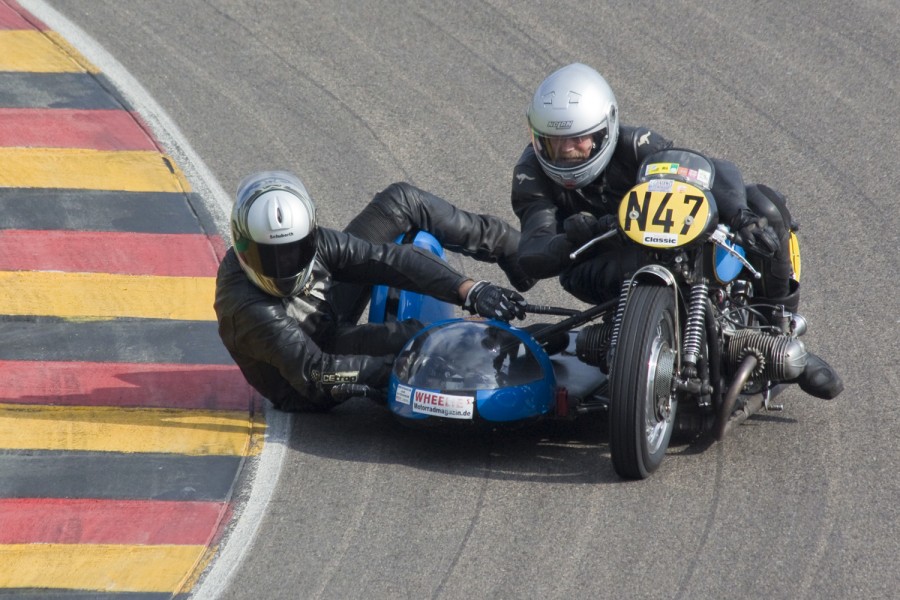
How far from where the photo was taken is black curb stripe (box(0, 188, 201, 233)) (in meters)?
9.28

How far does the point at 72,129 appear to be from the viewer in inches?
412

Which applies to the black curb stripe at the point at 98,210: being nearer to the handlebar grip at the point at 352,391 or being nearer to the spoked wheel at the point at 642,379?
the handlebar grip at the point at 352,391

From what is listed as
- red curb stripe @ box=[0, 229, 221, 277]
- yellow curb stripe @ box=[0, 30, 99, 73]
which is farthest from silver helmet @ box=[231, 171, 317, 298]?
yellow curb stripe @ box=[0, 30, 99, 73]

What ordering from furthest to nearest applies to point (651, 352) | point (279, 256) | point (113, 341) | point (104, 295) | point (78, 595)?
point (104, 295) → point (113, 341) → point (279, 256) → point (651, 352) → point (78, 595)

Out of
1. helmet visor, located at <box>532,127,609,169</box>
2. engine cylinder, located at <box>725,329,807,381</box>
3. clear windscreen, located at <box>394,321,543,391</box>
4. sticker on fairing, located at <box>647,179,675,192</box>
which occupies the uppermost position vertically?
sticker on fairing, located at <box>647,179,675,192</box>

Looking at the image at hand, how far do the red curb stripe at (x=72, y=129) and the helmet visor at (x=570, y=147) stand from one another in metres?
4.47

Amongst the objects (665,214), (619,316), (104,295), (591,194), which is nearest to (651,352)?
(619,316)

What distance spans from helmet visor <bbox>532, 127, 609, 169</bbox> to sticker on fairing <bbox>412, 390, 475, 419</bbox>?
1.30 metres

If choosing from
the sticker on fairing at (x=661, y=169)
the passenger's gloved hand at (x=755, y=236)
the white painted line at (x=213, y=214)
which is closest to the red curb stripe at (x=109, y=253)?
the white painted line at (x=213, y=214)

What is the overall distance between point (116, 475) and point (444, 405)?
63.1 inches

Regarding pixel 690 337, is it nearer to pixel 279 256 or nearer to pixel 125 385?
pixel 279 256

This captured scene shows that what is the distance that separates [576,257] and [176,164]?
14.8 ft

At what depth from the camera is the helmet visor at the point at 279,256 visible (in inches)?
254

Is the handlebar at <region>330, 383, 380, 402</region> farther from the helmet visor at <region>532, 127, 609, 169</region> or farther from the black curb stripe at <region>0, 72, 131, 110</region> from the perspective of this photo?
the black curb stripe at <region>0, 72, 131, 110</region>
